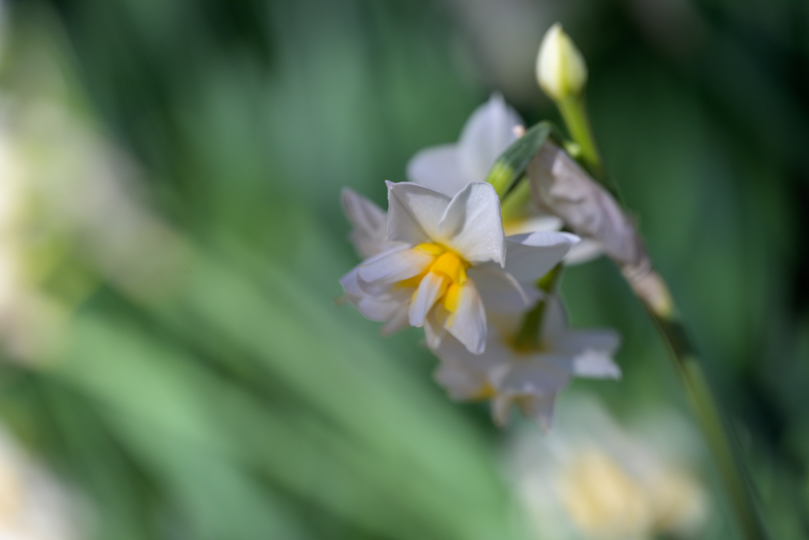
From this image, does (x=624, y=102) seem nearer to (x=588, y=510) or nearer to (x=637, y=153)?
(x=637, y=153)

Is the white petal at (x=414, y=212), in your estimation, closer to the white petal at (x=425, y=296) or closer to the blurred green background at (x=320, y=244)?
the white petal at (x=425, y=296)

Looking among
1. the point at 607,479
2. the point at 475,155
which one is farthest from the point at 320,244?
the point at 475,155

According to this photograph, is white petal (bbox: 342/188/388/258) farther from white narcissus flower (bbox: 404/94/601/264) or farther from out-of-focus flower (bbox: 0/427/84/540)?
out-of-focus flower (bbox: 0/427/84/540)

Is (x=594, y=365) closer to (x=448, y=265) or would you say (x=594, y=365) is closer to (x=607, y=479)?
(x=448, y=265)

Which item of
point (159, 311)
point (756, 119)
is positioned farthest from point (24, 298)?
point (756, 119)

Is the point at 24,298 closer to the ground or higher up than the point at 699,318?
higher up

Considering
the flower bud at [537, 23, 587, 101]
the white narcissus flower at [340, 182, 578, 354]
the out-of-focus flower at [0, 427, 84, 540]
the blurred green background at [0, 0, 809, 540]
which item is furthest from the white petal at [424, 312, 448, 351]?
the out-of-focus flower at [0, 427, 84, 540]

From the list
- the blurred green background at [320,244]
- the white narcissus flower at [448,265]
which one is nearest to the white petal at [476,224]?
the white narcissus flower at [448,265]
